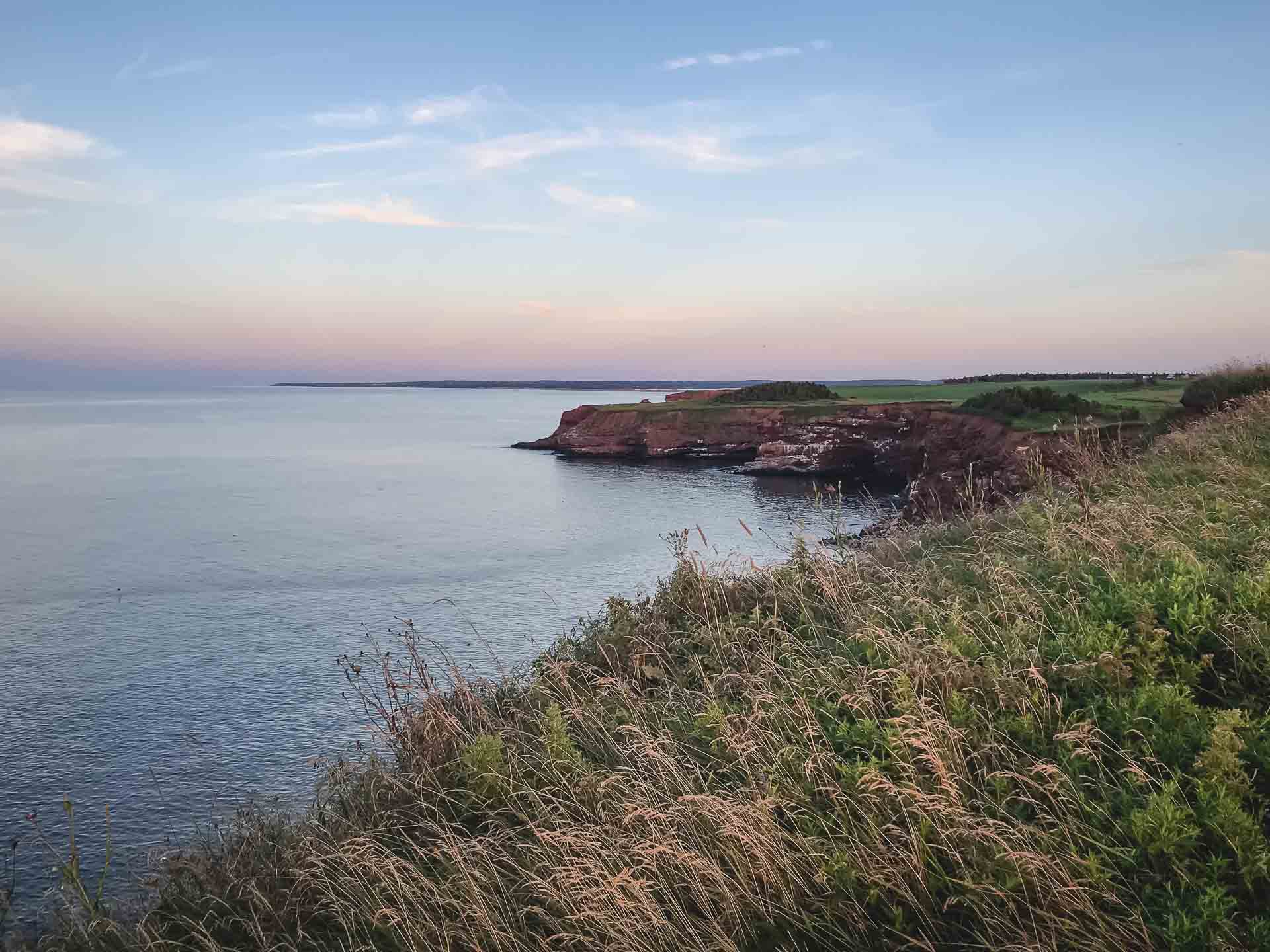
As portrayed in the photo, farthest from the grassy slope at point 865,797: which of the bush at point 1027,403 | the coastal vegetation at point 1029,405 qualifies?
the bush at point 1027,403

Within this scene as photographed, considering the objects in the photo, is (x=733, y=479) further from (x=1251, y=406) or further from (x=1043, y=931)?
(x=1043, y=931)

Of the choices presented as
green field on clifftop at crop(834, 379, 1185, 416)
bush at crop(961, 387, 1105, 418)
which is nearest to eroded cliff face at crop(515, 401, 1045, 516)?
bush at crop(961, 387, 1105, 418)

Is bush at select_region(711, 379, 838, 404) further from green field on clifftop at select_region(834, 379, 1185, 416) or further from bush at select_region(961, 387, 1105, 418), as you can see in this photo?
bush at select_region(961, 387, 1105, 418)

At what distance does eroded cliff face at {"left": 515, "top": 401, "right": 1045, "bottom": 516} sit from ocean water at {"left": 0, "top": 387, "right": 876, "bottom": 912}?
20.1 feet

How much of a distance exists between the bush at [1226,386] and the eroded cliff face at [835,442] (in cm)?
664

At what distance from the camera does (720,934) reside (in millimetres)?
4367

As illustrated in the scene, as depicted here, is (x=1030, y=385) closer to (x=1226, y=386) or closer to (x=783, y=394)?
(x=783, y=394)

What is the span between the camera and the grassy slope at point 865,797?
164 inches

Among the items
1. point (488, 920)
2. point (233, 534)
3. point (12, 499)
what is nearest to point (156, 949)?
point (488, 920)

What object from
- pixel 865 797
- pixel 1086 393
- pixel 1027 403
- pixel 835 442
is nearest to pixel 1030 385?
pixel 1086 393

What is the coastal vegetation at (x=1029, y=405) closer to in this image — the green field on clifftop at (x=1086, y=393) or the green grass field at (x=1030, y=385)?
the green grass field at (x=1030, y=385)

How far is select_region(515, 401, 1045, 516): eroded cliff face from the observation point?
40094 mm

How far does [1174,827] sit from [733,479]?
198ft

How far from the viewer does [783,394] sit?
88188 millimetres
